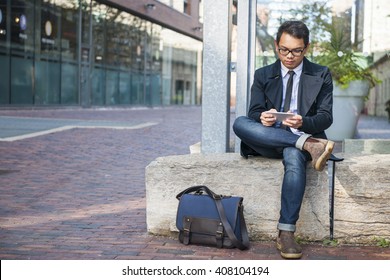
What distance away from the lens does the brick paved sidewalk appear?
14.7 ft

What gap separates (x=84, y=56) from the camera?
31328 millimetres

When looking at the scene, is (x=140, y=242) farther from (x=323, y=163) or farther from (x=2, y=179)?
(x=2, y=179)

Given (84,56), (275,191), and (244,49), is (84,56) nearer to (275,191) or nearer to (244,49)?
(244,49)

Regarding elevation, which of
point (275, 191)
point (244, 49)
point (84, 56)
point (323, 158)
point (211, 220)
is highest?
point (84, 56)

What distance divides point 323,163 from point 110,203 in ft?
8.73

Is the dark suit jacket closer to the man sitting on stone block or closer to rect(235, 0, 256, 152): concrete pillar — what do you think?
the man sitting on stone block

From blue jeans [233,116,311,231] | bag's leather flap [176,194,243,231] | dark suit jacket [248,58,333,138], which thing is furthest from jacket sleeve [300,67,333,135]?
bag's leather flap [176,194,243,231]

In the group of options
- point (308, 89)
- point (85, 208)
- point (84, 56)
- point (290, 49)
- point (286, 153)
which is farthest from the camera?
point (84, 56)

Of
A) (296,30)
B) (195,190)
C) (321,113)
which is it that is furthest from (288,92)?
(195,190)

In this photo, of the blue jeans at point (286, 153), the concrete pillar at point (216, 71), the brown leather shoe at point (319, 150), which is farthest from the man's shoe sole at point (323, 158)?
the concrete pillar at point (216, 71)

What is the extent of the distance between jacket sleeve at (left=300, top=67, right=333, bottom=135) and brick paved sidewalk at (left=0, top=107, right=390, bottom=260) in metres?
0.85

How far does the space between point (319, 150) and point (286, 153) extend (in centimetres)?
24

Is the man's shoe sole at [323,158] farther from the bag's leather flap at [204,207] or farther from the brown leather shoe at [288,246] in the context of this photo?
the bag's leather flap at [204,207]

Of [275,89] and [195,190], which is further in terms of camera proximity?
[275,89]
